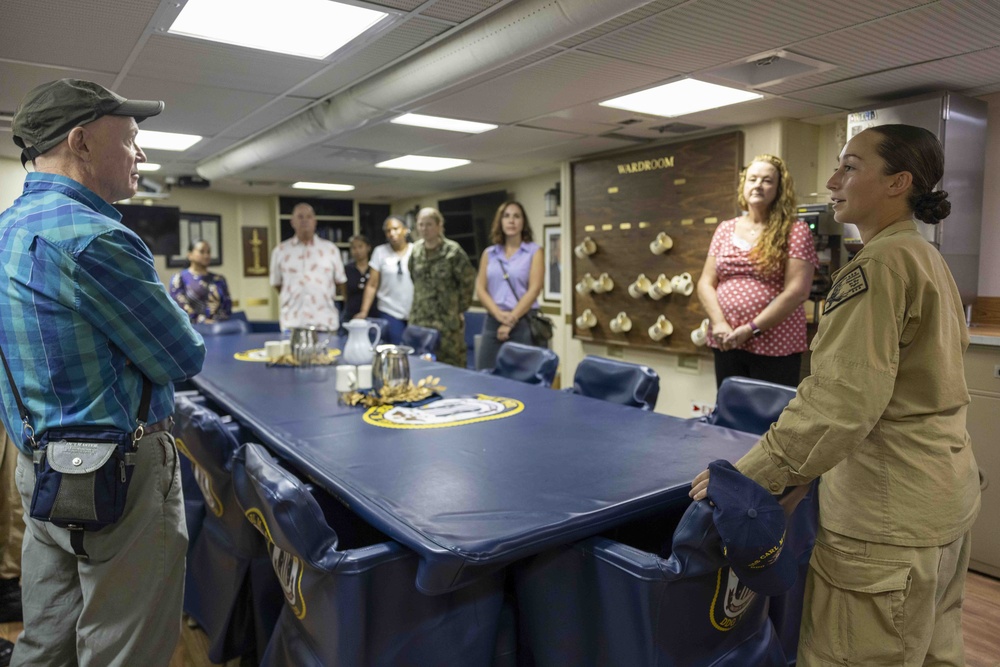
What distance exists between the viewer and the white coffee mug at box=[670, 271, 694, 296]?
4.91 meters

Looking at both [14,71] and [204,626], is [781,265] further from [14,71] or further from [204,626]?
[14,71]

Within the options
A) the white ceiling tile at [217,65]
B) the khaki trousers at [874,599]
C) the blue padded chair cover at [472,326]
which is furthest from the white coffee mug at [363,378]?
the blue padded chair cover at [472,326]

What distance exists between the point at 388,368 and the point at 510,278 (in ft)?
6.29

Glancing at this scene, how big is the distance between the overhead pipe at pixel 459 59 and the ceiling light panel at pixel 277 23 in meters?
0.36

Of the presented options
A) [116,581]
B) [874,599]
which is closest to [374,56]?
[116,581]

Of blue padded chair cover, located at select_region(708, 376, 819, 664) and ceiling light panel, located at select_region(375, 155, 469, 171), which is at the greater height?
ceiling light panel, located at select_region(375, 155, 469, 171)

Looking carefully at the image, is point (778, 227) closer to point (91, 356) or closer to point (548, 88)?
point (548, 88)

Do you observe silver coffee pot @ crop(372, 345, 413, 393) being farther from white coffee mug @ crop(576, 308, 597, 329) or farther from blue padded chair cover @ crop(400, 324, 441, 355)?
white coffee mug @ crop(576, 308, 597, 329)

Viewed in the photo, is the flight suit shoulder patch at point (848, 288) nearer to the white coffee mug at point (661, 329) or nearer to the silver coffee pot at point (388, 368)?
the silver coffee pot at point (388, 368)

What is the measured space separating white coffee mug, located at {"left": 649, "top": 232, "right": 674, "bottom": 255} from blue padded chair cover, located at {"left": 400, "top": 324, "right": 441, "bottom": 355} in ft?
5.48

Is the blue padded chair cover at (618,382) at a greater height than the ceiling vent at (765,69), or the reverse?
the ceiling vent at (765,69)

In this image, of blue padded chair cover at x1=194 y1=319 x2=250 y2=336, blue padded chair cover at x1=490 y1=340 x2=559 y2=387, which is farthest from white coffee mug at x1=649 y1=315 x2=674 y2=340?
blue padded chair cover at x1=194 y1=319 x2=250 y2=336

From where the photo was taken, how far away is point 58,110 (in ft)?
4.84

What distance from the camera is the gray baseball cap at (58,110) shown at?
4.84 ft
